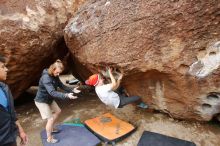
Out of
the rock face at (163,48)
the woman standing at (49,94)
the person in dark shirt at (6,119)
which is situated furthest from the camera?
the woman standing at (49,94)

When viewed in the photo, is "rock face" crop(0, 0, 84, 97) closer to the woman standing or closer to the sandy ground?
the sandy ground

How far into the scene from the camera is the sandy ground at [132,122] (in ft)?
14.9

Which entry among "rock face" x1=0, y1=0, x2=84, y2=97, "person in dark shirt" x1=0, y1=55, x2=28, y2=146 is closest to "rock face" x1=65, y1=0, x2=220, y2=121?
"rock face" x1=0, y1=0, x2=84, y2=97

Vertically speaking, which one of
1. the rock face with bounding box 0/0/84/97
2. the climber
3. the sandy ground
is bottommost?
the sandy ground

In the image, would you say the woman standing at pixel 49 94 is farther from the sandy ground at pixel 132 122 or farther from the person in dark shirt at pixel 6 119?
the person in dark shirt at pixel 6 119

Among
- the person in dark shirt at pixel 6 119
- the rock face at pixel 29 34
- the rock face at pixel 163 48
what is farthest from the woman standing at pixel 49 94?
the person in dark shirt at pixel 6 119

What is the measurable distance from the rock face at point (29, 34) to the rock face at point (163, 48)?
3.39 ft

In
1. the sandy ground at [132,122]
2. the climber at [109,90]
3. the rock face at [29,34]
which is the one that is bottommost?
the sandy ground at [132,122]

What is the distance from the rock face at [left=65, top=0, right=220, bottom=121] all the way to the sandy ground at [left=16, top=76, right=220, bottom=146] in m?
0.23

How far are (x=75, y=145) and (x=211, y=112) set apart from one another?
7.67ft

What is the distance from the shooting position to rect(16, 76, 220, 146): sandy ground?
4535mm

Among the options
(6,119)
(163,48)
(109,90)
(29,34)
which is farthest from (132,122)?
(6,119)

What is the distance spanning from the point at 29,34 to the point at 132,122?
2.75 m

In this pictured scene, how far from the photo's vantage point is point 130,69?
177 inches
